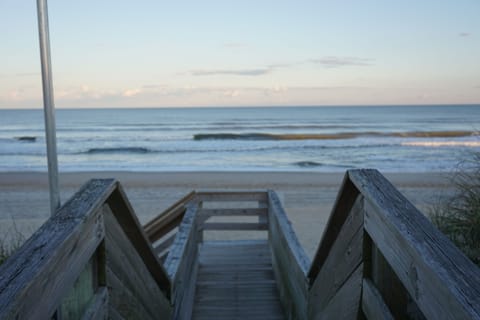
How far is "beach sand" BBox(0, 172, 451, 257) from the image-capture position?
10.7 m

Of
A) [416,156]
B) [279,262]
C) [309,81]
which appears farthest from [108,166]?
A: [309,81]

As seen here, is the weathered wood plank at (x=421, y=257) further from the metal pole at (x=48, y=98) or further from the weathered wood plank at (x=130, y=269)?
the metal pole at (x=48, y=98)

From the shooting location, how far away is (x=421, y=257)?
3.99ft

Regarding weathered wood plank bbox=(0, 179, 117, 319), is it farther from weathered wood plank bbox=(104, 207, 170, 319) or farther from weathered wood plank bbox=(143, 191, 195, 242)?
weathered wood plank bbox=(143, 191, 195, 242)

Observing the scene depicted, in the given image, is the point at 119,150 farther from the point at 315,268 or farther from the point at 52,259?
the point at 52,259

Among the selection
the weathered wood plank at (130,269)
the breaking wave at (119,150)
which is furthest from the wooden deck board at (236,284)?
the breaking wave at (119,150)

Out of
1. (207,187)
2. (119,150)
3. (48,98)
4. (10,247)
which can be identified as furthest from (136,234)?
(119,150)

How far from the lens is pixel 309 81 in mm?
86875

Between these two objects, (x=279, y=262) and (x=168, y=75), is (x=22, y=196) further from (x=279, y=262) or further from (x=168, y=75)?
(x=168, y=75)

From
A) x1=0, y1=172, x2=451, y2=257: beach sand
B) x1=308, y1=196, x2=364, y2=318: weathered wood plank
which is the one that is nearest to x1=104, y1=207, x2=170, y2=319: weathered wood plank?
x1=308, y1=196, x2=364, y2=318: weathered wood plank

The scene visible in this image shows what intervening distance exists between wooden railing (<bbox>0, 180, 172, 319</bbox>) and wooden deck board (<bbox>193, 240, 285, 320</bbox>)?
175 cm

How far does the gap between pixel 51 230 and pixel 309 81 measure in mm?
→ 87745

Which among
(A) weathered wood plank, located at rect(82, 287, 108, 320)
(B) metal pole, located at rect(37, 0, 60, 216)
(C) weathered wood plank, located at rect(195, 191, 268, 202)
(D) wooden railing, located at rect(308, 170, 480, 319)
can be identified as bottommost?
(C) weathered wood plank, located at rect(195, 191, 268, 202)

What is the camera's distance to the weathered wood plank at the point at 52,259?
1082 mm
